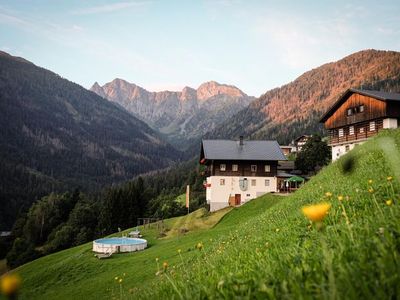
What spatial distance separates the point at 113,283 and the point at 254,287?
2049cm

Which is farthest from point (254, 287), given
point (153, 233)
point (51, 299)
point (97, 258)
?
point (153, 233)

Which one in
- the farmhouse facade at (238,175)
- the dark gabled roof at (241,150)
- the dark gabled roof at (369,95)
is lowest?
the farmhouse facade at (238,175)

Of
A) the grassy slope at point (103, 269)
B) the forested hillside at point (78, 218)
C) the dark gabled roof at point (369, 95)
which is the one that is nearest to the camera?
the grassy slope at point (103, 269)

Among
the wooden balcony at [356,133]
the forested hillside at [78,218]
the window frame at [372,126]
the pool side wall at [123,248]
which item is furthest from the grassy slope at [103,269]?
the forested hillside at [78,218]

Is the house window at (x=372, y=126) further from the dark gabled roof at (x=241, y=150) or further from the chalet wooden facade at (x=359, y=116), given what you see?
the dark gabled roof at (x=241, y=150)

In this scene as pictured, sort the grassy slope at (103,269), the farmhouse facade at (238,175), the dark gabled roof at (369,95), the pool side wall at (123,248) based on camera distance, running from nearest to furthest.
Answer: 1. the grassy slope at (103,269)
2. the pool side wall at (123,248)
3. the dark gabled roof at (369,95)
4. the farmhouse facade at (238,175)

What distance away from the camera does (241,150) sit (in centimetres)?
6016

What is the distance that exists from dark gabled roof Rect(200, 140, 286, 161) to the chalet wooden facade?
11.1 m

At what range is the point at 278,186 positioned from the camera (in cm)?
6234

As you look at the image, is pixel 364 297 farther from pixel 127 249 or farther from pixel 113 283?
pixel 127 249

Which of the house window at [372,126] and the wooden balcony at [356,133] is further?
the house window at [372,126]

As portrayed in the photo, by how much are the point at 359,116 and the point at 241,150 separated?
20.2m

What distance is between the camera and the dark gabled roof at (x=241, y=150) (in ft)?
191

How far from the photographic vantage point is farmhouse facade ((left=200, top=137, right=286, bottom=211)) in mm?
57594
